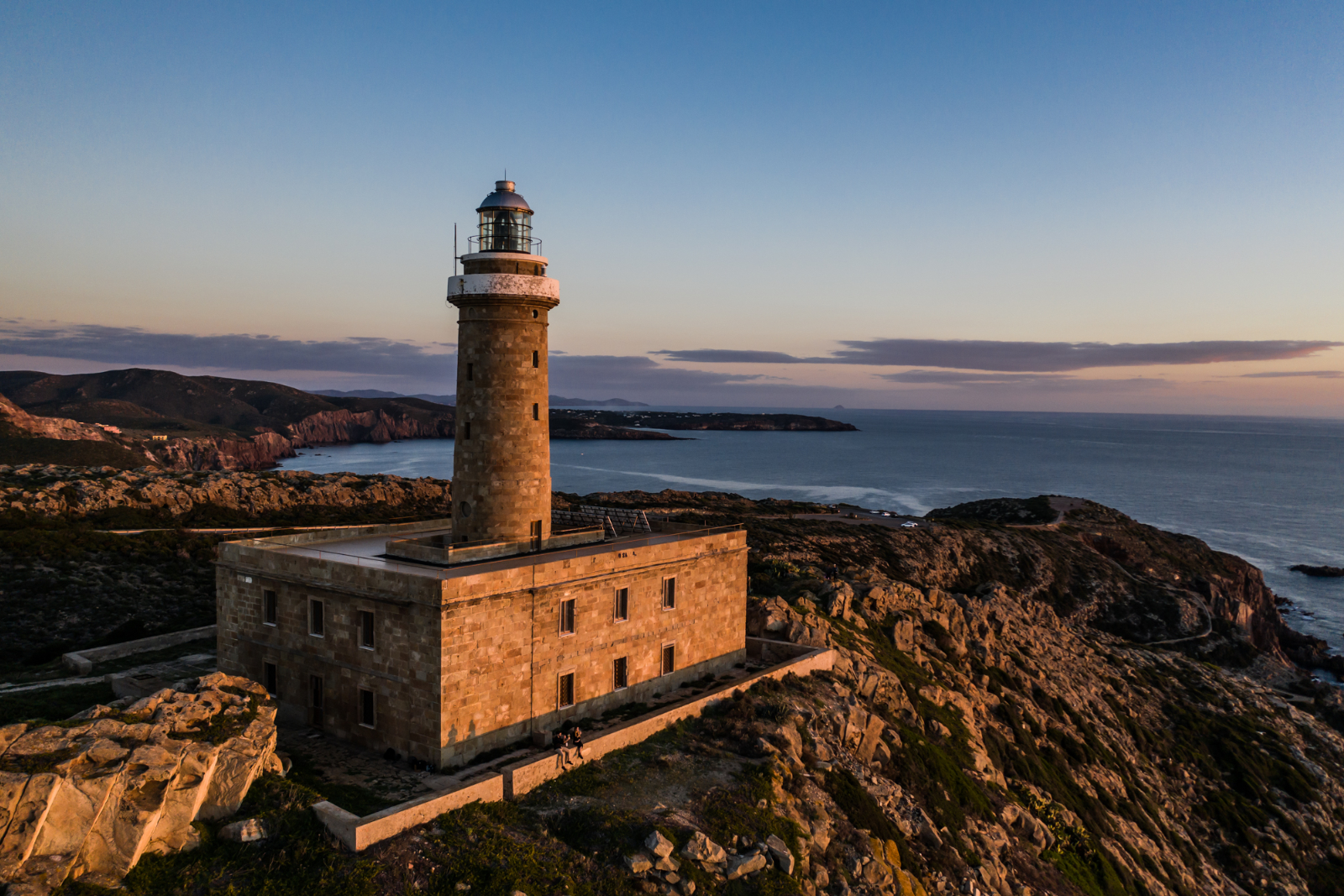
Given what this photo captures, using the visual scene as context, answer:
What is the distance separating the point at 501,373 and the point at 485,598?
770 cm

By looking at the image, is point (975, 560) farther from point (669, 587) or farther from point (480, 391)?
point (480, 391)

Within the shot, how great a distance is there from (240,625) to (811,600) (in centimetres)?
2848

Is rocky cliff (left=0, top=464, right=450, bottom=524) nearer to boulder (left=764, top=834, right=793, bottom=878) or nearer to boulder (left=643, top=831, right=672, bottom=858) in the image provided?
boulder (left=643, top=831, right=672, bottom=858)

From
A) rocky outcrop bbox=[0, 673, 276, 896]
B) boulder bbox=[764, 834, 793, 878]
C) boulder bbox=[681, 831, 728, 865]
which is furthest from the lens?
boulder bbox=[764, 834, 793, 878]

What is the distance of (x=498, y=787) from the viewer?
19.5 m

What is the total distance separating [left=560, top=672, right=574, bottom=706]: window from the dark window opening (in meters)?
5.66

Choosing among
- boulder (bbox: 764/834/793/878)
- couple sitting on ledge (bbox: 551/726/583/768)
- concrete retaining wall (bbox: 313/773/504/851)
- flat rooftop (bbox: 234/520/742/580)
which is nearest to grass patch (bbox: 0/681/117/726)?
flat rooftop (bbox: 234/520/742/580)

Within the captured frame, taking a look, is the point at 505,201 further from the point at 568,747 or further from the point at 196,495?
the point at 196,495

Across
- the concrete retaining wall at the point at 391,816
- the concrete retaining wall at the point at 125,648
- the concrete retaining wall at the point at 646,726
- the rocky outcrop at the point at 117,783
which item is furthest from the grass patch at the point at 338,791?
the concrete retaining wall at the point at 125,648

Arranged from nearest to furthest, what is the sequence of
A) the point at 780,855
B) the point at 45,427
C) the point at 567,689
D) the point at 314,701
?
the point at 780,855 < the point at 314,701 < the point at 567,689 < the point at 45,427

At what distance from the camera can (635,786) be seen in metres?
21.3

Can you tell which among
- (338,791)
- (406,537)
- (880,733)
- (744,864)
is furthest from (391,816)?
(880,733)

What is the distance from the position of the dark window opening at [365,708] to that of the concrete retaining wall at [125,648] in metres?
9.50

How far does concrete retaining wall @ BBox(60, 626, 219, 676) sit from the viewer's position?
1140 inches
